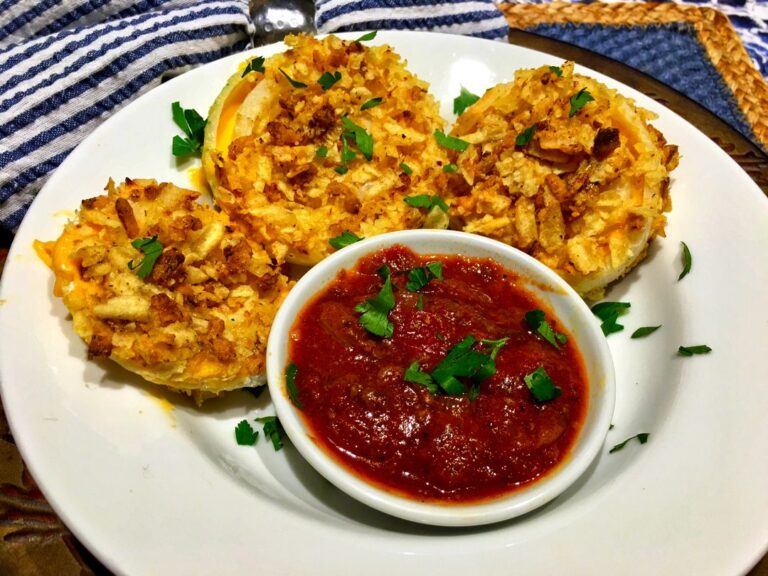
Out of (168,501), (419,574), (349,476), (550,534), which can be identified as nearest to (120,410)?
(168,501)

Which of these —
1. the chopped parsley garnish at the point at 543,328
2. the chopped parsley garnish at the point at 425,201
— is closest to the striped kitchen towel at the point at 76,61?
the chopped parsley garnish at the point at 425,201

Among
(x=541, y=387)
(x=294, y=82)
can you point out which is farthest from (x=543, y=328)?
(x=294, y=82)

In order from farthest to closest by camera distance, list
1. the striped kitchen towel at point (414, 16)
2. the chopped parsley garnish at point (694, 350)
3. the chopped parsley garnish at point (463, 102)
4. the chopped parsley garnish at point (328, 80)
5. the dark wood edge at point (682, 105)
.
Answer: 1. the striped kitchen towel at point (414, 16)
2. the chopped parsley garnish at point (463, 102)
3. the dark wood edge at point (682, 105)
4. the chopped parsley garnish at point (328, 80)
5. the chopped parsley garnish at point (694, 350)

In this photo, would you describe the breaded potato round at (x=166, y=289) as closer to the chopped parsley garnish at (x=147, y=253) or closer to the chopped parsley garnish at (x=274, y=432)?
the chopped parsley garnish at (x=147, y=253)

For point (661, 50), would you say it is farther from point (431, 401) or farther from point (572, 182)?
point (431, 401)

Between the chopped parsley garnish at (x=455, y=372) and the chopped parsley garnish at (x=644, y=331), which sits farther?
the chopped parsley garnish at (x=644, y=331)

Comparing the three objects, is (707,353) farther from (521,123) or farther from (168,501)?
(168,501)
